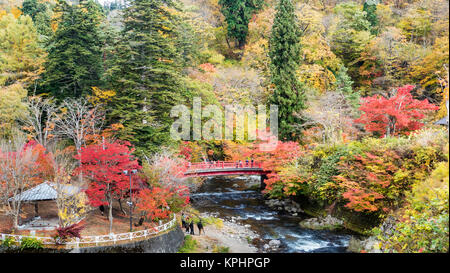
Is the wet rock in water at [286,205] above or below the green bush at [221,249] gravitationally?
below

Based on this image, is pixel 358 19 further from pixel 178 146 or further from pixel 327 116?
pixel 178 146

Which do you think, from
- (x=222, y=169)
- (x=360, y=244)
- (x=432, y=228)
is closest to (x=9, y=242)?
(x=222, y=169)

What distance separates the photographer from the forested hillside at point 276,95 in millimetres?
21141

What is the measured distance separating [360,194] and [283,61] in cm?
1777

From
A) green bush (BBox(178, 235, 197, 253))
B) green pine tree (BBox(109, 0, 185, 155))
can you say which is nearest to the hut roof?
green bush (BBox(178, 235, 197, 253))

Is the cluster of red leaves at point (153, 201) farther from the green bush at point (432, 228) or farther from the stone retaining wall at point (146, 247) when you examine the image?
the green bush at point (432, 228)

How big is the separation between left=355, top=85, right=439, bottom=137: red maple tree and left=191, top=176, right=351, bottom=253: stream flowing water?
9122 millimetres

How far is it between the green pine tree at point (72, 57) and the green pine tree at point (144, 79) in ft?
12.4

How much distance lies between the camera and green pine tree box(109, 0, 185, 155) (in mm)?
26531

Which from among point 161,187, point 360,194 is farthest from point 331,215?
point 161,187

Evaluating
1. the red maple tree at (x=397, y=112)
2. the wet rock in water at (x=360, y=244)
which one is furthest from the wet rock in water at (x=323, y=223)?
the red maple tree at (x=397, y=112)

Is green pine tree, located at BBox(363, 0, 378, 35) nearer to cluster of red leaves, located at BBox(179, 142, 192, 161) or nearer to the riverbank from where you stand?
cluster of red leaves, located at BBox(179, 142, 192, 161)

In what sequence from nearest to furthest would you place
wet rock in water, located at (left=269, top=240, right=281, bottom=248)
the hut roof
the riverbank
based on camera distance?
1. the hut roof
2. the riverbank
3. wet rock in water, located at (left=269, top=240, right=281, bottom=248)

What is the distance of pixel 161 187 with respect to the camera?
69.9 ft
